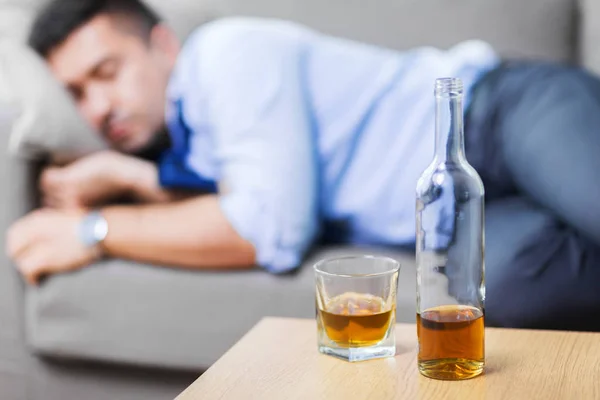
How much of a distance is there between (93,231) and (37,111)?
284 mm

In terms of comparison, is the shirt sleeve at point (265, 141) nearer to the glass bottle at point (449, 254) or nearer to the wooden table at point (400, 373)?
the wooden table at point (400, 373)

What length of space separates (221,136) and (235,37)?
8.3 inches

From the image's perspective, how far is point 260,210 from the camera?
4.91ft

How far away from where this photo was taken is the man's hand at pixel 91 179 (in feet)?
5.50

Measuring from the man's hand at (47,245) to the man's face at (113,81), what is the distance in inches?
8.8

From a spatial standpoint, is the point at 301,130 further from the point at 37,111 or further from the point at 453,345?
the point at 453,345

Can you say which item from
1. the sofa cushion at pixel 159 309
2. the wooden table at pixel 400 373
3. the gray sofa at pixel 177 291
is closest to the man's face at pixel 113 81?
the gray sofa at pixel 177 291

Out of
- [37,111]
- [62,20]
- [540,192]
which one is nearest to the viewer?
[540,192]

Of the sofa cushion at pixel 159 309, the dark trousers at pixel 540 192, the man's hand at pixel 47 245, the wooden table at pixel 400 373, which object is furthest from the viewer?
the man's hand at pixel 47 245

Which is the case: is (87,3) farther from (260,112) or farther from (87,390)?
(87,390)

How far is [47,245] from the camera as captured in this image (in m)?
1.61

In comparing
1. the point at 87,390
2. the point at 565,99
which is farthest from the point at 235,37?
the point at 87,390

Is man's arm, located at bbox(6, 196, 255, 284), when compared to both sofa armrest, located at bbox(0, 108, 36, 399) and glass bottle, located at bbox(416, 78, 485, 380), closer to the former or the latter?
sofa armrest, located at bbox(0, 108, 36, 399)

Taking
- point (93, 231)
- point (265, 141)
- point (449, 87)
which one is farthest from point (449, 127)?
point (93, 231)
